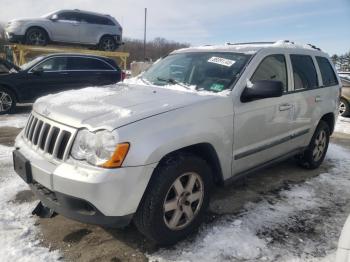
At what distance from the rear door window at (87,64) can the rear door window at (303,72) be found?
711cm

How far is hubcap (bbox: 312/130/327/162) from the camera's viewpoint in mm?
5170

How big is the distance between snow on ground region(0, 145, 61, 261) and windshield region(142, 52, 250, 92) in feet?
6.42

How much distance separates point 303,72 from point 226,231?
8.20 feet

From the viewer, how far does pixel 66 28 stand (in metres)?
12.9

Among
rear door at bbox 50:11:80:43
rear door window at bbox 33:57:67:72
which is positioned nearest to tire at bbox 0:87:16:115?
rear door window at bbox 33:57:67:72

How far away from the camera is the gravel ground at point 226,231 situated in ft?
9.44

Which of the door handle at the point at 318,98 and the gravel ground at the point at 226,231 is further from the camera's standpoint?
the door handle at the point at 318,98

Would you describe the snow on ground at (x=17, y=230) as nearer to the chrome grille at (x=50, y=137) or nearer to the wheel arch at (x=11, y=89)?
the chrome grille at (x=50, y=137)

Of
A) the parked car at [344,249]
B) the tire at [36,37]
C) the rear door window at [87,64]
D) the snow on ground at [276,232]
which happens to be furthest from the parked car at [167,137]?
the tire at [36,37]

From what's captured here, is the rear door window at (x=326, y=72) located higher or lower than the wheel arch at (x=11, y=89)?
higher

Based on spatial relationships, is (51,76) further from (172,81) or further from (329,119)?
(329,119)

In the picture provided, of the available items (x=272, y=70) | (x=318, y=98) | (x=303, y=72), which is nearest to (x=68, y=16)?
(x=303, y=72)

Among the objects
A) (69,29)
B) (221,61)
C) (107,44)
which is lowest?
(221,61)

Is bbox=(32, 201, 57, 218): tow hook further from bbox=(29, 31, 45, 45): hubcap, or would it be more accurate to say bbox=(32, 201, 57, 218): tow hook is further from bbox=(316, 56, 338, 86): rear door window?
bbox=(29, 31, 45, 45): hubcap
